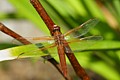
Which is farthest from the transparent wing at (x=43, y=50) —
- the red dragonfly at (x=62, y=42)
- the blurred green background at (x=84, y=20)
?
the blurred green background at (x=84, y=20)

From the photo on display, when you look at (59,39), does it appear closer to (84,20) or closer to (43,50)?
(43,50)

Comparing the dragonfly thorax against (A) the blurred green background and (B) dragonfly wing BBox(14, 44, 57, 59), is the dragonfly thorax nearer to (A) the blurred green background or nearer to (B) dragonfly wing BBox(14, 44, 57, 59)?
(B) dragonfly wing BBox(14, 44, 57, 59)

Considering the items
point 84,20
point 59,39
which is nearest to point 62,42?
point 59,39

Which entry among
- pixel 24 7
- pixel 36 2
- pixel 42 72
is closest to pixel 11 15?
pixel 24 7

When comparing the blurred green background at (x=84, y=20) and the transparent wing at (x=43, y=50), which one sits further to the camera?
the blurred green background at (x=84, y=20)

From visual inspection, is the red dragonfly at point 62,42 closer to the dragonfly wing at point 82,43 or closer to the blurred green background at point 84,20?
the dragonfly wing at point 82,43

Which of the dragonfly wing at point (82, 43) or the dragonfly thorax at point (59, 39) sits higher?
the dragonfly thorax at point (59, 39)

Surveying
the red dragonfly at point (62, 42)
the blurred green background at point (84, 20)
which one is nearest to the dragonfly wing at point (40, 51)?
the red dragonfly at point (62, 42)

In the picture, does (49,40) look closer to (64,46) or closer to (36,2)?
(64,46)

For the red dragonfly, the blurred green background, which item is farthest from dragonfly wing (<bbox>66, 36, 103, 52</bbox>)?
the blurred green background
